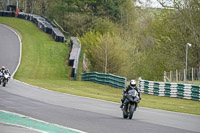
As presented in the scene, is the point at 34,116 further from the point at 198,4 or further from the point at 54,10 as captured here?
the point at 54,10

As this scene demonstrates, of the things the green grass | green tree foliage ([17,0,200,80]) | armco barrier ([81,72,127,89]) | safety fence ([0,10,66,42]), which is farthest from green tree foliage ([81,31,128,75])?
safety fence ([0,10,66,42])

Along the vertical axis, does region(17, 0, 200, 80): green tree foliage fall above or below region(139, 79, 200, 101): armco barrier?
above

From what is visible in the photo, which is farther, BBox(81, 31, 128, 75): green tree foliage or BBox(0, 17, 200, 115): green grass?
BBox(81, 31, 128, 75): green tree foliage

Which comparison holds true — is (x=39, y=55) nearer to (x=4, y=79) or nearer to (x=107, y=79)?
(x=107, y=79)

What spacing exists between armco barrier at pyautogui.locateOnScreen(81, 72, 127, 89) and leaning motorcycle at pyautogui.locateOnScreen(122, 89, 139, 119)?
1985cm

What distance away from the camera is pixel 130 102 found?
14898mm

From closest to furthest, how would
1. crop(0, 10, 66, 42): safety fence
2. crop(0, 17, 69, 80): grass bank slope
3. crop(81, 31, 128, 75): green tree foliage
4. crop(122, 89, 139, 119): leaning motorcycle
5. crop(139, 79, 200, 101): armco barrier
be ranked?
crop(122, 89, 139, 119): leaning motorcycle → crop(139, 79, 200, 101): armco barrier → crop(0, 17, 69, 80): grass bank slope → crop(81, 31, 128, 75): green tree foliage → crop(0, 10, 66, 42): safety fence

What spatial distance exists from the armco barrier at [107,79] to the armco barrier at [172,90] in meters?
2.11

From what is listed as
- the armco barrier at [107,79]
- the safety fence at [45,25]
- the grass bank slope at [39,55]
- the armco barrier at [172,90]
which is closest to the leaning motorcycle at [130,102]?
the armco barrier at [172,90]

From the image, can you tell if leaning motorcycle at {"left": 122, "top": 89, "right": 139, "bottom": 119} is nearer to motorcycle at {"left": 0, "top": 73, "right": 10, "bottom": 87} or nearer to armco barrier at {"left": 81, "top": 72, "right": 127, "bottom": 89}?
motorcycle at {"left": 0, "top": 73, "right": 10, "bottom": 87}

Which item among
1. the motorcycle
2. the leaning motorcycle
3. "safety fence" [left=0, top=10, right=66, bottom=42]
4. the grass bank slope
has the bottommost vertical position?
the leaning motorcycle

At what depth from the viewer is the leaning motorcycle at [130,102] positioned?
14.8 m

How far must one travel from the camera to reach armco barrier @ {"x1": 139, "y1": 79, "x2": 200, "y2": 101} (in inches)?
1120

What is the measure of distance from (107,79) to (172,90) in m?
9.18
